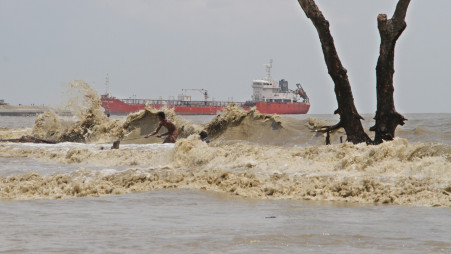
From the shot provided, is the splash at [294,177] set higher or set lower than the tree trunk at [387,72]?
lower

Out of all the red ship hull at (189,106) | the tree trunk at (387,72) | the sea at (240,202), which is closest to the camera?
the sea at (240,202)

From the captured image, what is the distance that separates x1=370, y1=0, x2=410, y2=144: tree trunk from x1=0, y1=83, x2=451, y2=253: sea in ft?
5.68

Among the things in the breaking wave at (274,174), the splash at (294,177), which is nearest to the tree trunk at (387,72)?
the breaking wave at (274,174)

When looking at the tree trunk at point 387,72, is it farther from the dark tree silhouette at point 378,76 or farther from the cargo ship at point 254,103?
the cargo ship at point 254,103

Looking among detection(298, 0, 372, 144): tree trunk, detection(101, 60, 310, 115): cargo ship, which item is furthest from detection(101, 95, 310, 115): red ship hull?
detection(298, 0, 372, 144): tree trunk

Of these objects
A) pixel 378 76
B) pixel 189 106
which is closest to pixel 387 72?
pixel 378 76

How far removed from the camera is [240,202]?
7.94 meters

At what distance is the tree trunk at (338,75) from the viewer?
12.5 meters

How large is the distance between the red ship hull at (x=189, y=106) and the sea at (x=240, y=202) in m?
75.9

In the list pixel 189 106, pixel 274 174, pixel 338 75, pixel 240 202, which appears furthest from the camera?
pixel 189 106

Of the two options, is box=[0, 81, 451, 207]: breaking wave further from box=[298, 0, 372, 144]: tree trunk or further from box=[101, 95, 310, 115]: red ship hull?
box=[101, 95, 310, 115]: red ship hull

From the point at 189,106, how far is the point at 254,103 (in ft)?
39.5

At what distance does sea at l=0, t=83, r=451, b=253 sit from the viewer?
4.98m

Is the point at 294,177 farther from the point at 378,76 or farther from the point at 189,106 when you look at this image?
the point at 189,106
